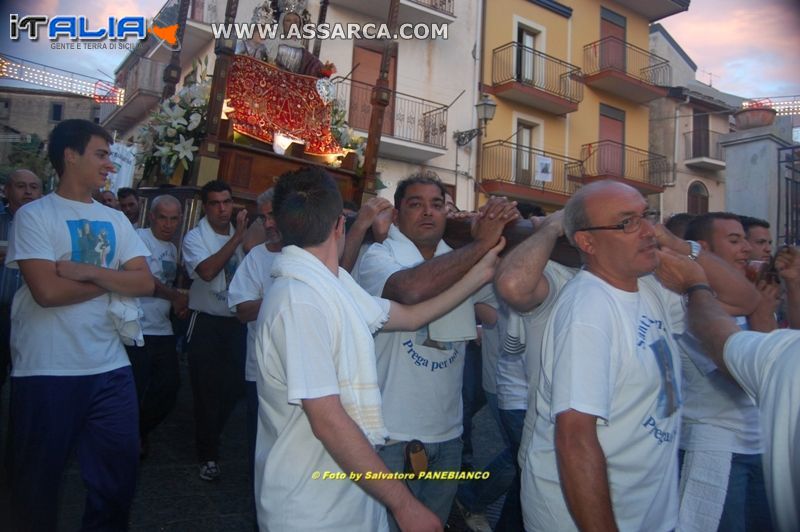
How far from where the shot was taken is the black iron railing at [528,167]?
51.9 feet

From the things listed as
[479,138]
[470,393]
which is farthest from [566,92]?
[470,393]

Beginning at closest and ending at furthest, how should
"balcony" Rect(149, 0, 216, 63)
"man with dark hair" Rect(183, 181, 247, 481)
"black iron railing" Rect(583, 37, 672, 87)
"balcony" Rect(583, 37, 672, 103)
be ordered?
"man with dark hair" Rect(183, 181, 247, 481) < "balcony" Rect(149, 0, 216, 63) < "balcony" Rect(583, 37, 672, 103) < "black iron railing" Rect(583, 37, 672, 87)

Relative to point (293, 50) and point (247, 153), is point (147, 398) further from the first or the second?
point (293, 50)

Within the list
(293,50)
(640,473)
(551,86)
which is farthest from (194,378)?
(551,86)

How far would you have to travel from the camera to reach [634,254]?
1943 mm

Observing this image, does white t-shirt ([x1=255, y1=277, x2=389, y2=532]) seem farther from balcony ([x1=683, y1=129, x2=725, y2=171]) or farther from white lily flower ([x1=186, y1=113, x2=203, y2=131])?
balcony ([x1=683, y1=129, x2=725, y2=171])

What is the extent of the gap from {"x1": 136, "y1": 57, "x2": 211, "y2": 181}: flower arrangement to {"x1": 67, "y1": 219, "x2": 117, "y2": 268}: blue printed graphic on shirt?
2.49 metres

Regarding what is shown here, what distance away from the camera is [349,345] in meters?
1.77

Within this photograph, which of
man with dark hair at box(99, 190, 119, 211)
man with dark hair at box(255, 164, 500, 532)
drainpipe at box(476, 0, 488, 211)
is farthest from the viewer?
drainpipe at box(476, 0, 488, 211)

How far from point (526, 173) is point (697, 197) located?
8.42 meters

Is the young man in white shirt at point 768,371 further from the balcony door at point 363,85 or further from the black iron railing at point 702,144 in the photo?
the black iron railing at point 702,144

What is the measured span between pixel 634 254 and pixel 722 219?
4.24 feet

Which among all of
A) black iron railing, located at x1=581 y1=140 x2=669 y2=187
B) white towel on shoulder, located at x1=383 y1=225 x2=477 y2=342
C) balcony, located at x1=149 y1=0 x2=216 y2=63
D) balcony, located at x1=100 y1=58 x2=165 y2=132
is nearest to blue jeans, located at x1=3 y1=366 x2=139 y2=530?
white towel on shoulder, located at x1=383 y1=225 x2=477 y2=342

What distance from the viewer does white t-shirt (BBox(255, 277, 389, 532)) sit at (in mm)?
1652
